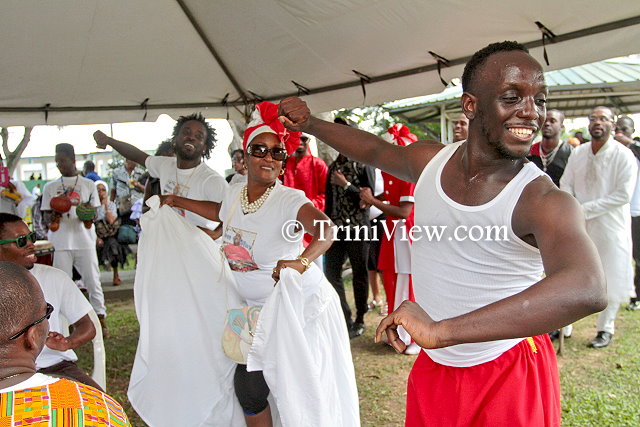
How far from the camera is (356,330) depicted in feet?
20.1

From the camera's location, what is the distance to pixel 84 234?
6395mm

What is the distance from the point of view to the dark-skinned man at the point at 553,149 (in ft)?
17.4

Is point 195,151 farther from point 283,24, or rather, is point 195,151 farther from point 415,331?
point 415,331

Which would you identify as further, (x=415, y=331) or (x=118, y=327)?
(x=118, y=327)

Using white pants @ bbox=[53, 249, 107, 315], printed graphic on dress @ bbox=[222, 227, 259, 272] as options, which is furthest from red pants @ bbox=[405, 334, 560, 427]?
white pants @ bbox=[53, 249, 107, 315]

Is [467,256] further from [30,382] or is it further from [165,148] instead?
[165,148]

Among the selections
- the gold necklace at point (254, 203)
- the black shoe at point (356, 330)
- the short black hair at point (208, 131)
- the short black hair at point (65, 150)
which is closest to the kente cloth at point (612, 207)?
the black shoe at point (356, 330)

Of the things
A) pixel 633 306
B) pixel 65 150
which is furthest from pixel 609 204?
pixel 65 150

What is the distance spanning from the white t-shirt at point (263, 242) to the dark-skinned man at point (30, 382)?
166 cm

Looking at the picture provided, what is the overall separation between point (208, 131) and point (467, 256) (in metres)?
3.65

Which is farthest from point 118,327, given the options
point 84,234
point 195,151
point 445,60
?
point 445,60

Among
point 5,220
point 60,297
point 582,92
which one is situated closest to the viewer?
point 5,220

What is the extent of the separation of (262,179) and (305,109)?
916mm

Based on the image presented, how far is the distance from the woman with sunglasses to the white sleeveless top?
3.81 ft
